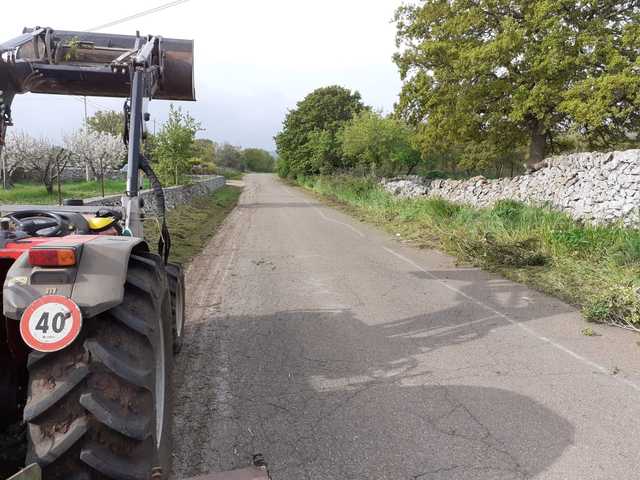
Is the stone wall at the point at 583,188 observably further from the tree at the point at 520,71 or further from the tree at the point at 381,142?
the tree at the point at 381,142

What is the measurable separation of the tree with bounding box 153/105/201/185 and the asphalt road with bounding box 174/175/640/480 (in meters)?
17.1

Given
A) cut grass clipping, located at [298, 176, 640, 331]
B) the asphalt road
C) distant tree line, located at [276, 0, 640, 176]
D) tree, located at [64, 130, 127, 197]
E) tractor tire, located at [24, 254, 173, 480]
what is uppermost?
distant tree line, located at [276, 0, 640, 176]

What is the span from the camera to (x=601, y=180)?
436 inches

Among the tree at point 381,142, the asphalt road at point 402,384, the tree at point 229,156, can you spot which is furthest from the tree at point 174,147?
the tree at point 229,156

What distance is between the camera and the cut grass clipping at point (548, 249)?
254 inches

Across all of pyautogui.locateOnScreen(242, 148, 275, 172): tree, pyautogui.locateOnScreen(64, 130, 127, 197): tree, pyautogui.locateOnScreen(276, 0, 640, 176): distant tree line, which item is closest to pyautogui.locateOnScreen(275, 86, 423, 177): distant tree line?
pyautogui.locateOnScreen(276, 0, 640, 176): distant tree line

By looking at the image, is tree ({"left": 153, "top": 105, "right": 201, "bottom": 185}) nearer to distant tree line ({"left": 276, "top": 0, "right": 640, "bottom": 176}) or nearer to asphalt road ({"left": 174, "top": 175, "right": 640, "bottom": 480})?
distant tree line ({"left": 276, "top": 0, "right": 640, "bottom": 176})

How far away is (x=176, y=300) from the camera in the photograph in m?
4.69

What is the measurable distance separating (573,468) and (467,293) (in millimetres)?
4609

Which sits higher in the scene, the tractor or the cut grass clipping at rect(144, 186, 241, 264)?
the tractor

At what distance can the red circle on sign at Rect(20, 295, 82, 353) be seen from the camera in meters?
2.10

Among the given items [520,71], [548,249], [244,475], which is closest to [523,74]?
[520,71]

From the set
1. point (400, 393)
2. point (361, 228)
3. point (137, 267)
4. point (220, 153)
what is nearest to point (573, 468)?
point (400, 393)

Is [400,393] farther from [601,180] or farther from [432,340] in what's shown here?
[601,180]
